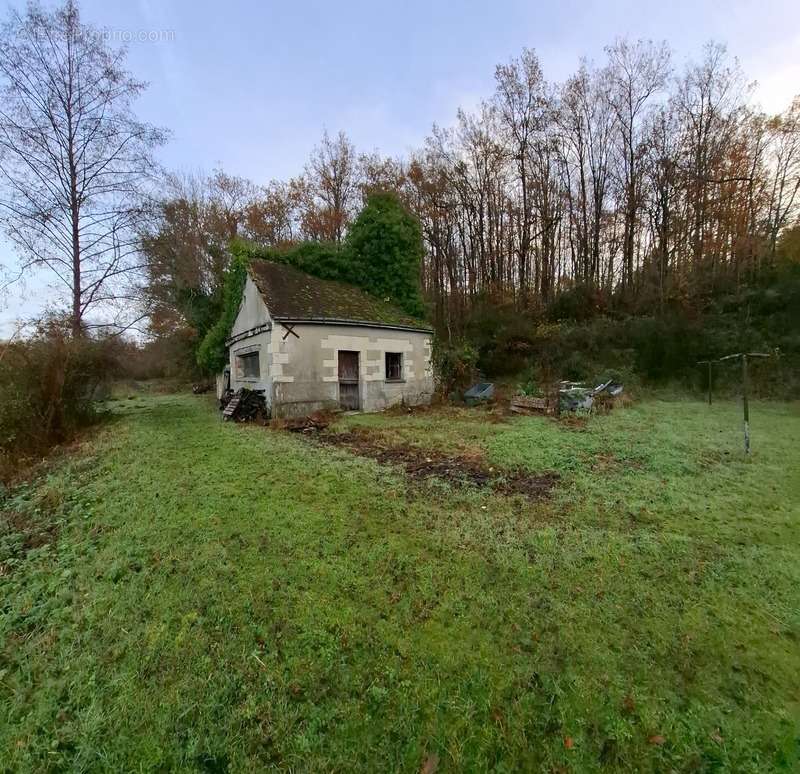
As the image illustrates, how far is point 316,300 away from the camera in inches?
466

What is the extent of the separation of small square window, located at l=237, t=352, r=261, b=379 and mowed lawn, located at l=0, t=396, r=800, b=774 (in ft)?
24.7

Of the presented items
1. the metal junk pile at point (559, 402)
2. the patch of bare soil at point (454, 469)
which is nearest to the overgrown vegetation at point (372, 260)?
the metal junk pile at point (559, 402)

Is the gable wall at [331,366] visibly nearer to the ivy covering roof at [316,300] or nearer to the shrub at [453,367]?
the ivy covering roof at [316,300]

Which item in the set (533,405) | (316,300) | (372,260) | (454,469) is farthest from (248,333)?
(533,405)

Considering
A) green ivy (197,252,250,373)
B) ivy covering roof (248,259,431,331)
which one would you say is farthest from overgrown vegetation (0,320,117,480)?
green ivy (197,252,250,373)

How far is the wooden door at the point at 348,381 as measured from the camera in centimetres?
1159

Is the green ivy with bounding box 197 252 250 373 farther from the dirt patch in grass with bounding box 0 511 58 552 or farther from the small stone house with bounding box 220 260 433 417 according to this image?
the dirt patch in grass with bounding box 0 511 58 552

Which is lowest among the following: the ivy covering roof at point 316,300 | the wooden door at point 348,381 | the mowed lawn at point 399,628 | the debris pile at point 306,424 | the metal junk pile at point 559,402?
the mowed lawn at point 399,628

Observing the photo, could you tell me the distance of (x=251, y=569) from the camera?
302 centimetres

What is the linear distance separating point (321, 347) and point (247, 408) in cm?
283

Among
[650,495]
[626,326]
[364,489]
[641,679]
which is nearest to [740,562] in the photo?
[650,495]

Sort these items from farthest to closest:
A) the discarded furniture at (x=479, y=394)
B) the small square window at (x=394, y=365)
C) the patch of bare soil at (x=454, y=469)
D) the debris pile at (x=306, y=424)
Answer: the discarded furniture at (x=479, y=394), the small square window at (x=394, y=365), the debris pile at (x=306, y=424), the patch of bare soil at (x=454, y=469)

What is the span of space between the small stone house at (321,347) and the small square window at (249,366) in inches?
1.4

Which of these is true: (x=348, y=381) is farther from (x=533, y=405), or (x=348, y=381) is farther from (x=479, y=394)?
(x=533, y=405)
